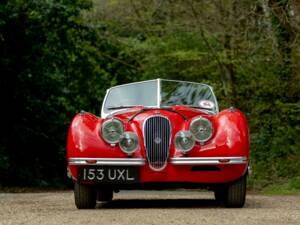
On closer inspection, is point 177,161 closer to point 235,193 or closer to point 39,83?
point 235,193

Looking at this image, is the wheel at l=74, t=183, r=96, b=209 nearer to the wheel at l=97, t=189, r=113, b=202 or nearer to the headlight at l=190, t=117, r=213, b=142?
the headlight at l=190, t=117, r=213, b=142

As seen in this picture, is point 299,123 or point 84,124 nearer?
point 84,124

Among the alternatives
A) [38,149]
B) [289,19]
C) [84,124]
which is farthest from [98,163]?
[38,149]

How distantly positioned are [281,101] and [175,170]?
12.5m

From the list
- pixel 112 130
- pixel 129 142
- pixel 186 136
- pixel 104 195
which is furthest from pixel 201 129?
pixel 104 195

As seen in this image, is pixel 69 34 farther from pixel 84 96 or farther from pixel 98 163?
pixel 98 163

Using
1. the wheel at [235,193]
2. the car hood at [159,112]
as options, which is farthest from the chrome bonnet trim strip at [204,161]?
the car hood at [159,112]

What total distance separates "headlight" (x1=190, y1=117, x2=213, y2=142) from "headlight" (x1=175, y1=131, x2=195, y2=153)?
3.0 inches

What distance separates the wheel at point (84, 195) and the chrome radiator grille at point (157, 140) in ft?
2.70

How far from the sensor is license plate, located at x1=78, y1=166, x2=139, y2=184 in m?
9.59

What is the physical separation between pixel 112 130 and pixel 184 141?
84cm

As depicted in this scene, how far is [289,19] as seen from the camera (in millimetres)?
20688

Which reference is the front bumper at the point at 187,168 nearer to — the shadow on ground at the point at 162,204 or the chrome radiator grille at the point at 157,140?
the chrome radiator grille at the point at 157,140

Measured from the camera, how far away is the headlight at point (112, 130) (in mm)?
9734
